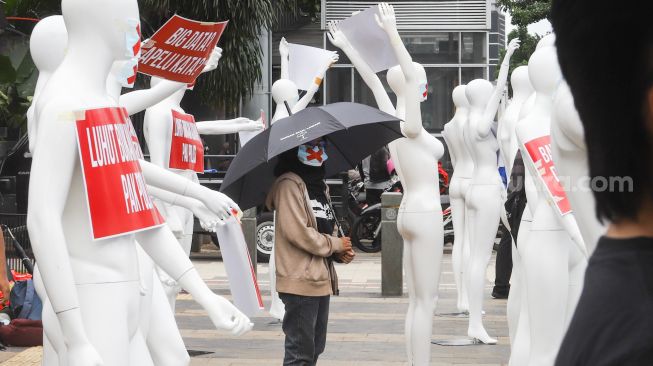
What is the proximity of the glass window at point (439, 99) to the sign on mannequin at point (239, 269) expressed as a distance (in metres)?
19.5

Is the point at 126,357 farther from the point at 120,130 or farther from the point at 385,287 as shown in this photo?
the point at 385,287

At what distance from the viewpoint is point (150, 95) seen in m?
5.70

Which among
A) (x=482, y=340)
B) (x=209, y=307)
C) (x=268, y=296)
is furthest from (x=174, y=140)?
(x=268, y=296)

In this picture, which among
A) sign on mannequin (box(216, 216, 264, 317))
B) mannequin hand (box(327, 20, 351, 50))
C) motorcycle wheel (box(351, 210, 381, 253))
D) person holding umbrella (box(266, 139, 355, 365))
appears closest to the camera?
sign on mannequin (box(216, 216, 264, 317))

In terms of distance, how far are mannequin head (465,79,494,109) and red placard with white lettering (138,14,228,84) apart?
470 cm

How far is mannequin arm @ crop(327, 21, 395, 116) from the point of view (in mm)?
6934

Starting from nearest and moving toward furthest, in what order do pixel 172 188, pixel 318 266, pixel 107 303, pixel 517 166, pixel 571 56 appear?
pixel 571 56, pixel 107 303, pixel 172 188, pixel 318 266, pixel 517 166

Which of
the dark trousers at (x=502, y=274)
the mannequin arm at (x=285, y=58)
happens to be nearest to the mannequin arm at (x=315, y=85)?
the mannequin arm at (x=285, y=58)

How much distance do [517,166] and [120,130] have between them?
3.85 meters

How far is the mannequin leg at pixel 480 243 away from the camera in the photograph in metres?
9.14

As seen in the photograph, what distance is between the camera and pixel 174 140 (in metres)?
7.87

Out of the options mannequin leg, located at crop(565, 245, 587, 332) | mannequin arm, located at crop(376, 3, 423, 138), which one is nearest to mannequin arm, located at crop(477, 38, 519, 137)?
mannequin arm, located at crop(376, 3, 423, 138)

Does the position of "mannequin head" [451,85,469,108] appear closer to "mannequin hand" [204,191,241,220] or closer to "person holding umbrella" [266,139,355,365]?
"person holding umbrella" [266,139,355,365]

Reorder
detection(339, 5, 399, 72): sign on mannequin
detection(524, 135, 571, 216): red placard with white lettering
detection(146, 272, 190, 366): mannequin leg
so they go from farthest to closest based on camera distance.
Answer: detection(339, 5, 399, 72): sign on mannequin → detection(524, 135, 571, 216): red placard with white lettering → detection(146, 272, 190, 366): mannequin leg
